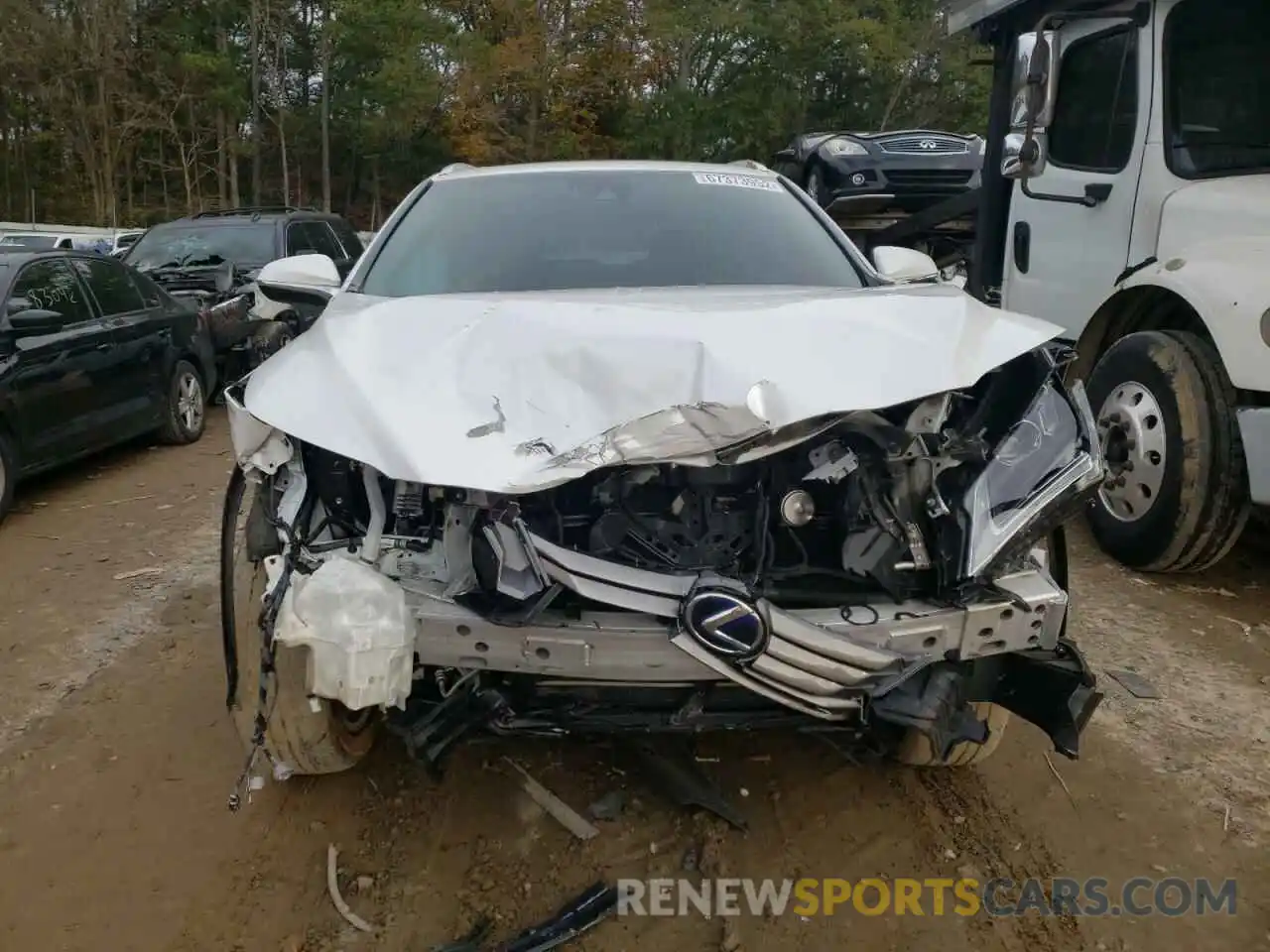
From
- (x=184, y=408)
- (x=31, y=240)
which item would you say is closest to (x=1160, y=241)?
(x=184, y=408)

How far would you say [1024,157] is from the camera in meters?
5.11

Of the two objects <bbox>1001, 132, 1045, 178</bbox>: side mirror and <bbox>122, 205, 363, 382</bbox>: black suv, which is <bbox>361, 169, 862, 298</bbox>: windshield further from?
<bbox>122, 205, 363, 382</bbox>: black suv

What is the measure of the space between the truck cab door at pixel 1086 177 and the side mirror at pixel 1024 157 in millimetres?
108

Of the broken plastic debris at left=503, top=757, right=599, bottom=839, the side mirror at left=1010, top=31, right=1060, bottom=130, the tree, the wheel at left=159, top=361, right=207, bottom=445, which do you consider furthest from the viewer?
the tree

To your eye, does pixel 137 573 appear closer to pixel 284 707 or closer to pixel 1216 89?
pixel 284 707

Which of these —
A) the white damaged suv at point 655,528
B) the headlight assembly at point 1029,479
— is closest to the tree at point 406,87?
the white damaged suv at point 655,528

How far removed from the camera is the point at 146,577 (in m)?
4.87

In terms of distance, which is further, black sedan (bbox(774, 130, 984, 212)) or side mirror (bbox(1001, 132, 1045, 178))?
black sedan (bbox(774, 130, 984, 212))

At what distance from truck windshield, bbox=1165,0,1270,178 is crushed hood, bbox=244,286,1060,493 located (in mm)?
2537

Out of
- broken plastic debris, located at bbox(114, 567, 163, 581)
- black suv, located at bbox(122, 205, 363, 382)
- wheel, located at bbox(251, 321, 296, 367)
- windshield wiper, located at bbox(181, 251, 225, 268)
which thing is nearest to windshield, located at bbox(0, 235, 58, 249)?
black suv, located at bbox(122, 205, 363, 382)

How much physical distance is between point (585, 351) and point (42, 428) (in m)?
4.64

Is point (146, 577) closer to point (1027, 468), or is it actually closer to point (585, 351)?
point (585, 351)

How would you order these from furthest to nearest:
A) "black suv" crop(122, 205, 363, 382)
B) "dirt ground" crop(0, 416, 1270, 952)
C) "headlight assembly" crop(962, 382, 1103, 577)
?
"black suv" crop(122, 205, 363, 382)
"dirt ground" crop(0, 416, 1270, 952)
"headlight assembly" crop(962, 382, 1103, 577)

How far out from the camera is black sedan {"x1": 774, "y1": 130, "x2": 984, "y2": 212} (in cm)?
922
